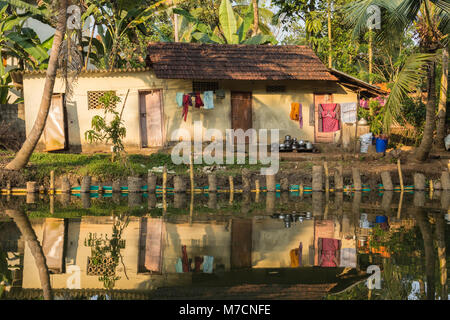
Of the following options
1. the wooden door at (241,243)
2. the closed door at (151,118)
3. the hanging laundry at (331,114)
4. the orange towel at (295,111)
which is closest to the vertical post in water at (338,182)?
the wooden door at (241,243)

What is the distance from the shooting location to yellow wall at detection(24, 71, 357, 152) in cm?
1958

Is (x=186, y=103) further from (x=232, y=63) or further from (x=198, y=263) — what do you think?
(x=198, y=263)

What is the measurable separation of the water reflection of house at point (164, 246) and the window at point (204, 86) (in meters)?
9.21

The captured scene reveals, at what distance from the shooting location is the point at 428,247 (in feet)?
30.2

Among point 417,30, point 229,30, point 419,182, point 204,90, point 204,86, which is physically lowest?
point 419,182

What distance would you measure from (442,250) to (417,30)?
1007 cm

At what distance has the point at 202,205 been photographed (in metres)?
13.8

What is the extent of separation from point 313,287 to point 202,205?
274 inches

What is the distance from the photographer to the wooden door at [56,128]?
19.2 metres

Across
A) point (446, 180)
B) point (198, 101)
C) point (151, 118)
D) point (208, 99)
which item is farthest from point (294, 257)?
point (151, 118)

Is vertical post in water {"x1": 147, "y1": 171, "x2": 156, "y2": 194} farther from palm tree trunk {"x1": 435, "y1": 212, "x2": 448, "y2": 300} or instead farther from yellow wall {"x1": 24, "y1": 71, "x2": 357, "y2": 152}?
palm tree trunk {"x1": 435, "y1": 212, "x2": 448, "y2": 300}

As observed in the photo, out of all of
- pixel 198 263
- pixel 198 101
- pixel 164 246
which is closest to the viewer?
pixel 198 263
